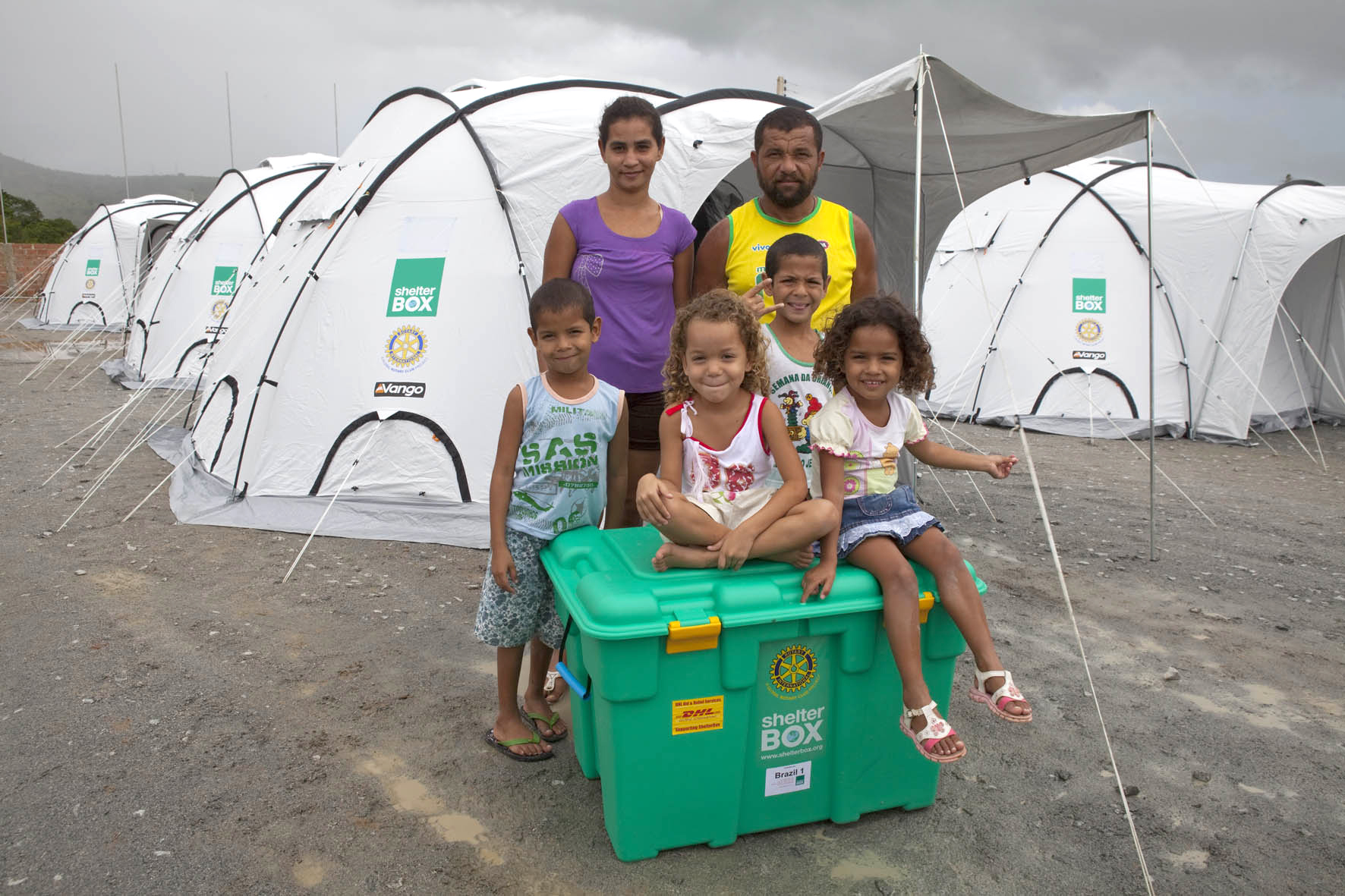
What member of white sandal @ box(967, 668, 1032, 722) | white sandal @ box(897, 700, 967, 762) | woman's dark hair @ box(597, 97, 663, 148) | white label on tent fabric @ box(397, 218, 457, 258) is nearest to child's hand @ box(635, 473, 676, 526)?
white sandal @ box(897, 700, 967, 762)

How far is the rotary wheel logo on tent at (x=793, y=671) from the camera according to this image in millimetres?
2209

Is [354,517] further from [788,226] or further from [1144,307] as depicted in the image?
[1144,307]

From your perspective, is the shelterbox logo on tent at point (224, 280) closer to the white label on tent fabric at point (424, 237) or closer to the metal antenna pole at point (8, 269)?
the white label on tent fabric at point (424, 237)

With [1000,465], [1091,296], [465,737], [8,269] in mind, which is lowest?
[465,737]

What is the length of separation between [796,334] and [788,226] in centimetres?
48

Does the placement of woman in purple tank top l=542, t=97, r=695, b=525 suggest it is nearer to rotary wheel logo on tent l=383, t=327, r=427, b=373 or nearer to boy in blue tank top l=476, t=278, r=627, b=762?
boy in blue tank top l=476, t=278, r=627, b=762

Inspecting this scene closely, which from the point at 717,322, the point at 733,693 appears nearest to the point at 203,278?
the point at 717,322

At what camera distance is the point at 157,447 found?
22.8 feet

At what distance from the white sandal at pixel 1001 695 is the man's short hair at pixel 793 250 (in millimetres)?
1267

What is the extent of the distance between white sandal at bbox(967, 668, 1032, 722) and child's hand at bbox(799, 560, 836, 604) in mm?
Result: 499

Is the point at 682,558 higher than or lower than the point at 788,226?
lower

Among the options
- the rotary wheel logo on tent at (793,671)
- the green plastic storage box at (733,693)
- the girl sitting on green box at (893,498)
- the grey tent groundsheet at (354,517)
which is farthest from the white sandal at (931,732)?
the grey tent groundsheet at (354,517)

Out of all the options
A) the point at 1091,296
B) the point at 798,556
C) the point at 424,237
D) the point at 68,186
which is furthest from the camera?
the point at 68,186

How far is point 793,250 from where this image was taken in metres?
2.65
